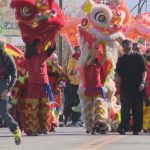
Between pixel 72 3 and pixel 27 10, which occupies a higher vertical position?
pixel 72 3

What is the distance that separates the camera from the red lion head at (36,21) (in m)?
17.2

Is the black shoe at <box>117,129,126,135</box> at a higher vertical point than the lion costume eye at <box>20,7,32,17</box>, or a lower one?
lower

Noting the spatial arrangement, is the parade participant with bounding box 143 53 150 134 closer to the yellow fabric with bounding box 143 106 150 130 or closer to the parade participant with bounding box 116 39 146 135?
the yellow fabric with bounding box 143 106 150 130

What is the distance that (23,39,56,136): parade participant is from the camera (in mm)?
17188

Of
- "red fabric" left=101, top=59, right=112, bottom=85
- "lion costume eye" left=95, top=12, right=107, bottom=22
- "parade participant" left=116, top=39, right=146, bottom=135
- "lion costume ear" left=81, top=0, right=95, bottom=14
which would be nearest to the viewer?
"parade participant" left=116, top=39, right=146, bottom=135

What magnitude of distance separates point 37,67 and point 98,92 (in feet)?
4.69

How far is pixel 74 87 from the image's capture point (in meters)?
24.3
